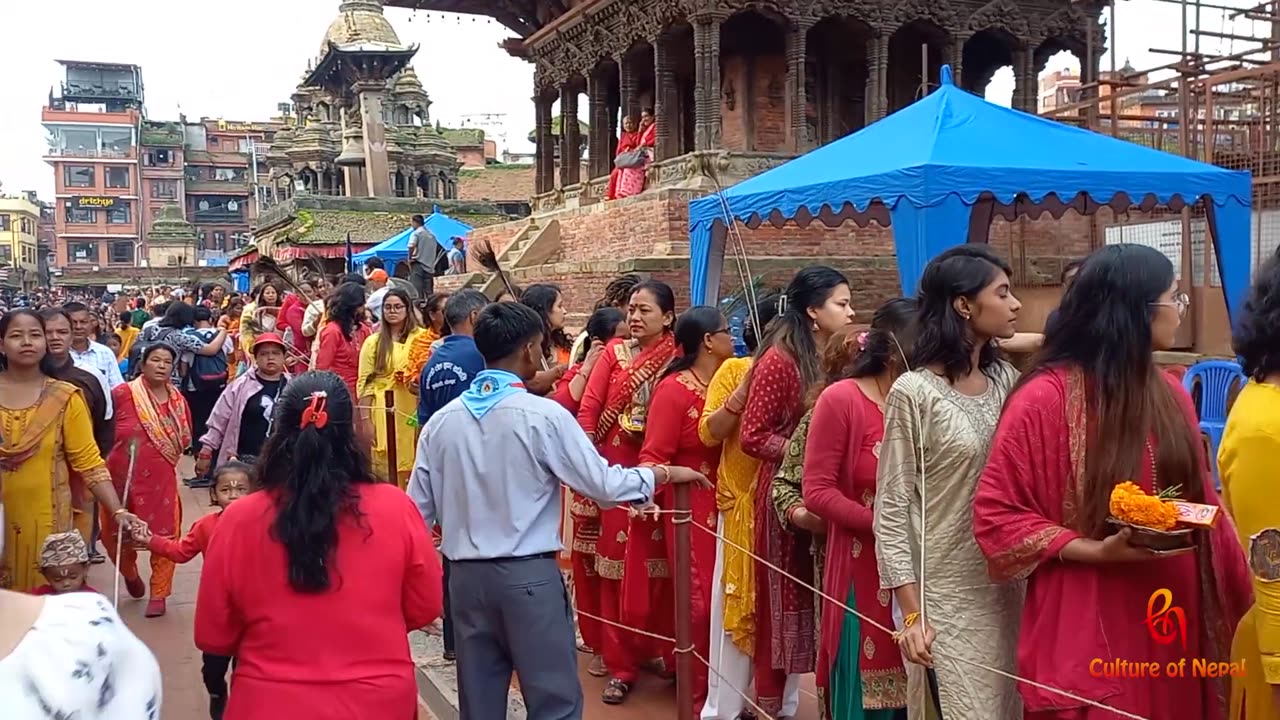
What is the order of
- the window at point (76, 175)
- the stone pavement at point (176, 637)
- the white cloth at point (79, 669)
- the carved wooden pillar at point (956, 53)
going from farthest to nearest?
1. the window at point (76, 175)
2. the carved wooden pillar at point (956, 53)
3. the stone pavement at point (176, 637)
4. the white cloth at point (79, 669)

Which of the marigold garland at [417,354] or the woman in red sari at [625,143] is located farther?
the woman in red sari at [625,143]

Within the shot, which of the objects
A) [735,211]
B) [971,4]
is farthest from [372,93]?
[735,211]

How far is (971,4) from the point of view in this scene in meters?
17.0

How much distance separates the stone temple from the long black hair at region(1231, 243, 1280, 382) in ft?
32.0

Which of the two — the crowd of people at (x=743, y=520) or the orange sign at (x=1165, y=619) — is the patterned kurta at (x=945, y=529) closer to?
the crowd of people at (x=743, y=520)

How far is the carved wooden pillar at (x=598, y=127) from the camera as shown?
20547 mm

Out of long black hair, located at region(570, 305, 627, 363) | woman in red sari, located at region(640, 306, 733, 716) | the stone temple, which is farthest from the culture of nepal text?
the stone temple

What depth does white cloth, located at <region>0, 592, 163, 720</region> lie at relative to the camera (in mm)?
1314

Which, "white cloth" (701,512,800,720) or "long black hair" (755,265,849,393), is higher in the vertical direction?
"long black hair" (755,265,849,393)

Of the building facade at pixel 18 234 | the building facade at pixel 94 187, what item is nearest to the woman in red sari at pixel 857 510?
the building facade at pixel 94 187

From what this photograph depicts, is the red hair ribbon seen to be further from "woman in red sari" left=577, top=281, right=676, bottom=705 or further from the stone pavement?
"woman in red sari" left=577, top=281, right=676, bottom=705

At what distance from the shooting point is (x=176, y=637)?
18.7 feet

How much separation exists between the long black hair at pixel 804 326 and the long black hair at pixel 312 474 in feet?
5.57

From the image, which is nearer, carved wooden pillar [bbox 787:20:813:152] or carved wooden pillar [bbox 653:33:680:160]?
carved wooden pillar [bbox 787:20:813:152]
